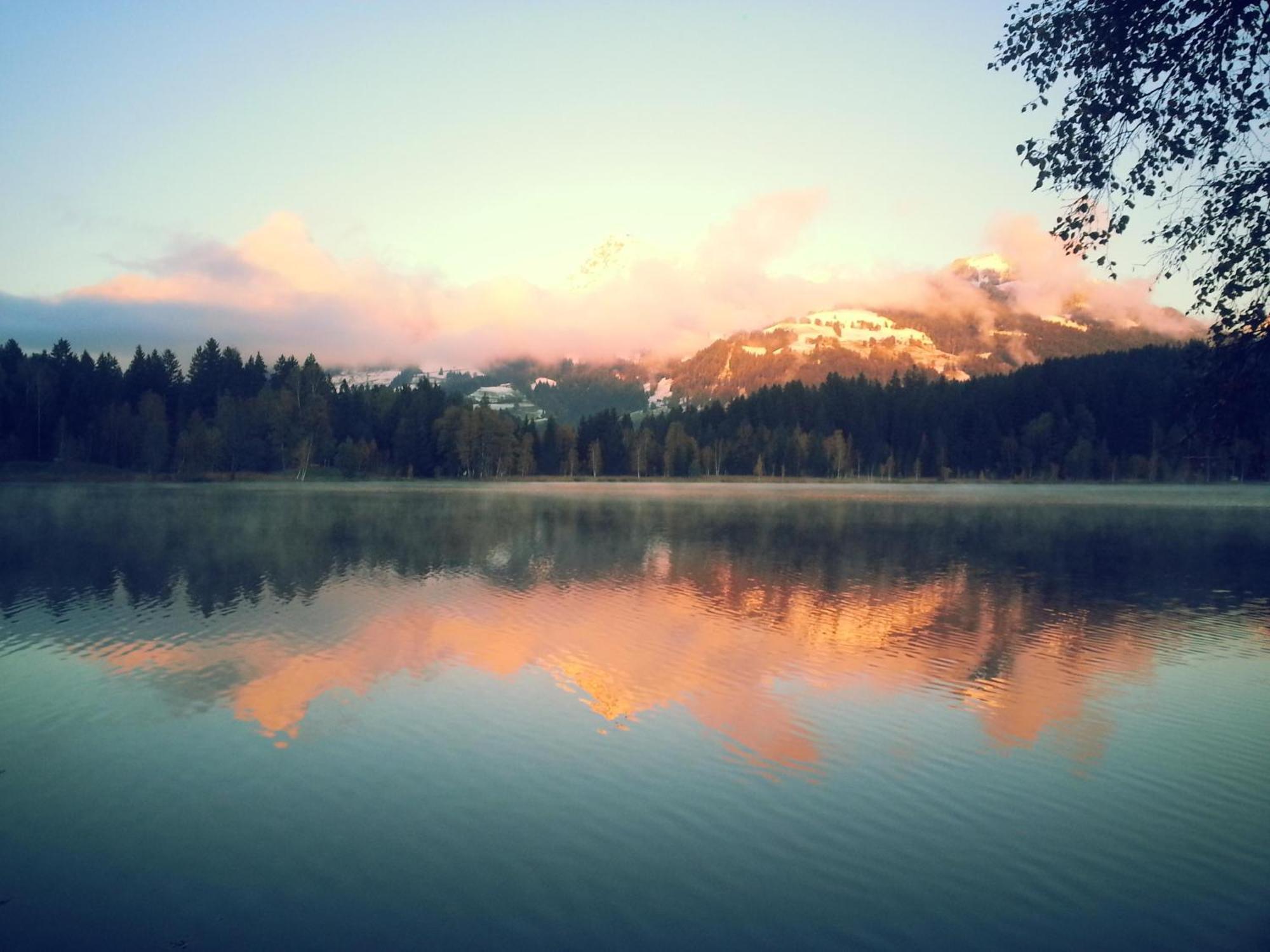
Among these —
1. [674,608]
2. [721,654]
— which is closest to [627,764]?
[721,654]

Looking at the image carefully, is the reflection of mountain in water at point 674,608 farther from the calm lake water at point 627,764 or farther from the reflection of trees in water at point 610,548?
the reflection of trees in water at point 610,548

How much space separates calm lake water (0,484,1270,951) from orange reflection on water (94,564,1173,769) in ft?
0.55

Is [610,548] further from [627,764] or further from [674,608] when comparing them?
[627,764]

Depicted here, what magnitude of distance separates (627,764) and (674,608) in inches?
703

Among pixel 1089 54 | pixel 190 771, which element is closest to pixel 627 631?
pixel 190 771

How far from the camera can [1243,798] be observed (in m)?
15.0

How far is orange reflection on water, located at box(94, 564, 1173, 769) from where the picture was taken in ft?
65.6

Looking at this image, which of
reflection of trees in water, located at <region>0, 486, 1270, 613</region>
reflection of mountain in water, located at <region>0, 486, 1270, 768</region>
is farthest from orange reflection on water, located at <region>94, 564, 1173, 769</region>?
reflection of trees in water, located at <region>0, 486, 1270, 613</region>

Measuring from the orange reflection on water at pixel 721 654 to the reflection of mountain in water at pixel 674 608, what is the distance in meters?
0.12

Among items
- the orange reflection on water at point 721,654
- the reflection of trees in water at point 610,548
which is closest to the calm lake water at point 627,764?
the orange reflection on water at point 721,654

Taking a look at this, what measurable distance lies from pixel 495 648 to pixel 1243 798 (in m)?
19.0

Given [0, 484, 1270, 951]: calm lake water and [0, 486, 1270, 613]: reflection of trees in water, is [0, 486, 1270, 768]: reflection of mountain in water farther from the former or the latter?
[0, 486, 1270, 613]: reflection of trees in water

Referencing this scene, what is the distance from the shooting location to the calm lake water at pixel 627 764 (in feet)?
36.0

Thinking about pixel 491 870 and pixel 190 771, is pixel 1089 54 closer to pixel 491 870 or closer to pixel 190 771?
pixel 491 870
